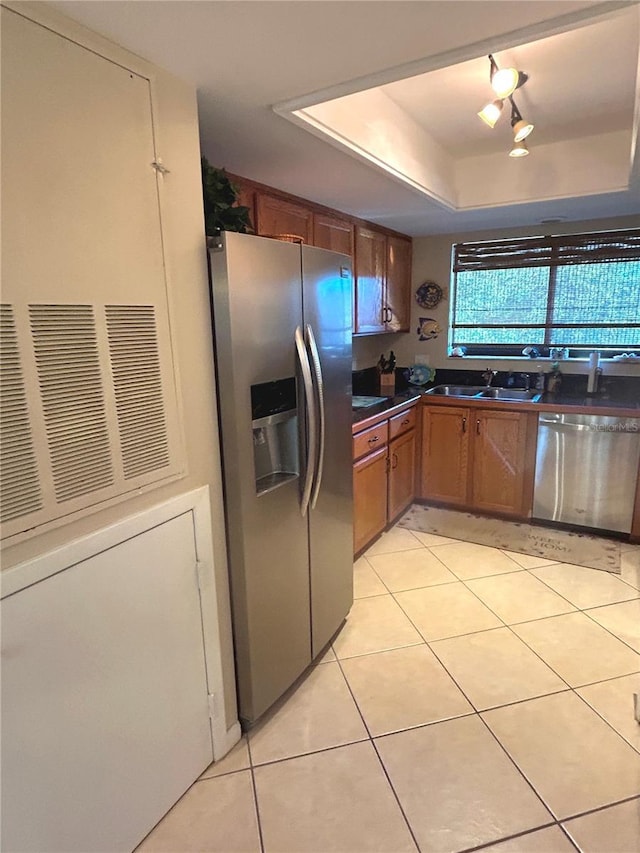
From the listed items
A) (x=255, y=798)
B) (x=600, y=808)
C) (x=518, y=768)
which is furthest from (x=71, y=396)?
(x=600, y=808)

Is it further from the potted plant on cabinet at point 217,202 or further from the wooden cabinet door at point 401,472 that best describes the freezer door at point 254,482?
the wooden cabinet door at point 401,472

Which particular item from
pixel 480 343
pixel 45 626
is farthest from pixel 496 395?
pixel 45 626

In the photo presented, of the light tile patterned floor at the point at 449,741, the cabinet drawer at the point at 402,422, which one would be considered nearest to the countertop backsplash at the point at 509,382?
the cabinet drawer at the point at 402,422

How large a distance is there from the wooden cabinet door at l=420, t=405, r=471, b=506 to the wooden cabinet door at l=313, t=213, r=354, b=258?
1.37 m

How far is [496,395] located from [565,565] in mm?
1445

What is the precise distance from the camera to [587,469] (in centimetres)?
332

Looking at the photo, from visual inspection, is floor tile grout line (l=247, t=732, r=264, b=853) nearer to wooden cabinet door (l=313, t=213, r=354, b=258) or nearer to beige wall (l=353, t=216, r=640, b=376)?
wooden cabinet door (l=313, t=213, r=354, b=258)

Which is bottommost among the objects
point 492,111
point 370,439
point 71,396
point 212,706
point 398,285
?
point 212,706

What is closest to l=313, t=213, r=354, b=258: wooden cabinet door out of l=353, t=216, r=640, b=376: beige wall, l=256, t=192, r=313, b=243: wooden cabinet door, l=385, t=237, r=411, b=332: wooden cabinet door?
l=256, t=192, r=313, b=243: wooden cabinet door

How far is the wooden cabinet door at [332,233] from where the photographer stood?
284cm

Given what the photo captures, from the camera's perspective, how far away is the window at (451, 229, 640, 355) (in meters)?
3.55

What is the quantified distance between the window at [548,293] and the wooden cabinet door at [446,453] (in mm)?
822

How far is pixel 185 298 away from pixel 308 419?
25.6 inches

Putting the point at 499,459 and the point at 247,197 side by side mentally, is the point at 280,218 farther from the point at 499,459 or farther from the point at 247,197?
the point at 499,459
